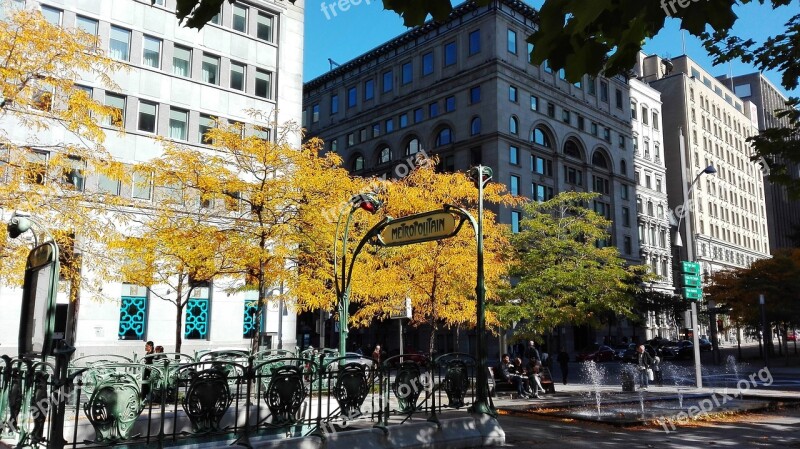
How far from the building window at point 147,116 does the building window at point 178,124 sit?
0.86 metres

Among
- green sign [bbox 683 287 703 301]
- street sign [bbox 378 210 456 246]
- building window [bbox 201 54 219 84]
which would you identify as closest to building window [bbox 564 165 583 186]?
building window [bbox 201 54 219 84]

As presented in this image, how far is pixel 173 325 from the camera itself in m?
30.9

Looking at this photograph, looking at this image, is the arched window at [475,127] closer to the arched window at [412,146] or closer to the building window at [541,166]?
the building window at [541,166]

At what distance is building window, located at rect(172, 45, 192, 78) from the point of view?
32.4 metres

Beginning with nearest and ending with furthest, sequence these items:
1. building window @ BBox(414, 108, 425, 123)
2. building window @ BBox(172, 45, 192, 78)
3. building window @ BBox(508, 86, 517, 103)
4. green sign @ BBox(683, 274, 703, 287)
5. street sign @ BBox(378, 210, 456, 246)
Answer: street sign @ BBox(378, 210, 456, 246) < green sign @ BBox(683, 274, 703, 287) < building window @ BBox(172, 45, 192, 78) < building window @ BBox(508, 86, 517, 103) < building window @ BBox(414, 108, 425, 123)

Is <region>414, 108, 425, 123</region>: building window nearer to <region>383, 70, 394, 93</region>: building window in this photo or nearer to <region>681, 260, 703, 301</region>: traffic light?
A: <region>383, 70, 394, 93</region>: building window

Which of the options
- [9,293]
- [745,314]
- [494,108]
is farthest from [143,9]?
[745,314]

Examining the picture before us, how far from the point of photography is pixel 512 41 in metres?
59.0

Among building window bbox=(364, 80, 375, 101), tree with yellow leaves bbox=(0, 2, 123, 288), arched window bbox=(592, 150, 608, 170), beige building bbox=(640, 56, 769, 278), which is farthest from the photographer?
beige building bbox=(640, 56, 769, 278)

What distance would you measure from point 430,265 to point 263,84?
1684 centimetres

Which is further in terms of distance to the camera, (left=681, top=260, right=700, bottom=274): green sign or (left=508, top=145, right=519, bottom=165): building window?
(left=508, top=145, right=519, bottom=165): building window

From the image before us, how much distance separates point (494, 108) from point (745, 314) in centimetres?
2681

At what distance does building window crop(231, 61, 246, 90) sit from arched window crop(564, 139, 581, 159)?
40.0 m

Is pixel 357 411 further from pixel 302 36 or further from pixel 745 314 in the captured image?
pixel 745 314
